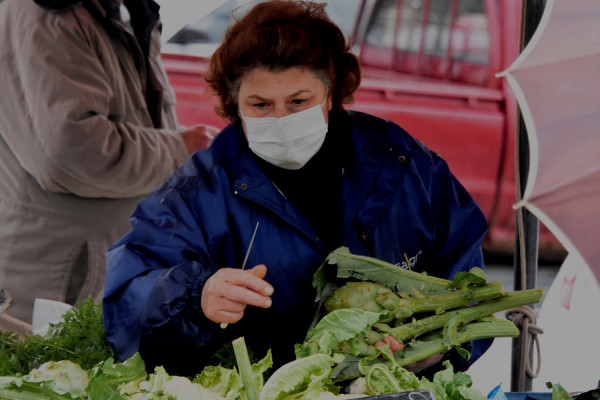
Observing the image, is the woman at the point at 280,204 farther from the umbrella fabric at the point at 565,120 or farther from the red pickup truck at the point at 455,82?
the red pickup truck at the point at 455,82

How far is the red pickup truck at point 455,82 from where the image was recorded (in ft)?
18.9

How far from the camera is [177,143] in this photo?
3.42 metres

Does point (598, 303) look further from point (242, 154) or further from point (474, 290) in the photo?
point (242, 154)

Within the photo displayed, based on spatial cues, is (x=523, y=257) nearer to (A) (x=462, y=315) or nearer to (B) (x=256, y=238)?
(A) (x=462, y=315)

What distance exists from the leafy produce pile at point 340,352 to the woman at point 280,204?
0.51 ft

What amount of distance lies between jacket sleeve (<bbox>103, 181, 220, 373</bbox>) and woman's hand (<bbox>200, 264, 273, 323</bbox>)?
3.6 inches

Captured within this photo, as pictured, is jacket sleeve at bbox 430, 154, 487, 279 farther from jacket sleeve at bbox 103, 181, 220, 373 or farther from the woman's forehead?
jacket sleeve at bbox 103, 181, 220, 373

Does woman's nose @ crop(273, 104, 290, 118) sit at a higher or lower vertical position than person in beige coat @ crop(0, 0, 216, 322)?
higher

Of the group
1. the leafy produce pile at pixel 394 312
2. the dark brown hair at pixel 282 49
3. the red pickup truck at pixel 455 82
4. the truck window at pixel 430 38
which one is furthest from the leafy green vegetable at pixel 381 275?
the truck window at pixel 430 38

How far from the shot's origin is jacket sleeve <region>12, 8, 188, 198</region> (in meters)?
3.00

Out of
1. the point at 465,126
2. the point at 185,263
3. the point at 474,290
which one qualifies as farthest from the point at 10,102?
Result: the point at 465,126

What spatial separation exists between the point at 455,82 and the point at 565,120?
12.5ft

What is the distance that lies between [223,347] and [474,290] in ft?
2.51

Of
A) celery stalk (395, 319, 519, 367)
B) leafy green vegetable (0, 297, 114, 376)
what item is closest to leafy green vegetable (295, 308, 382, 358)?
celery stalk (395, 319, 519, 367)
